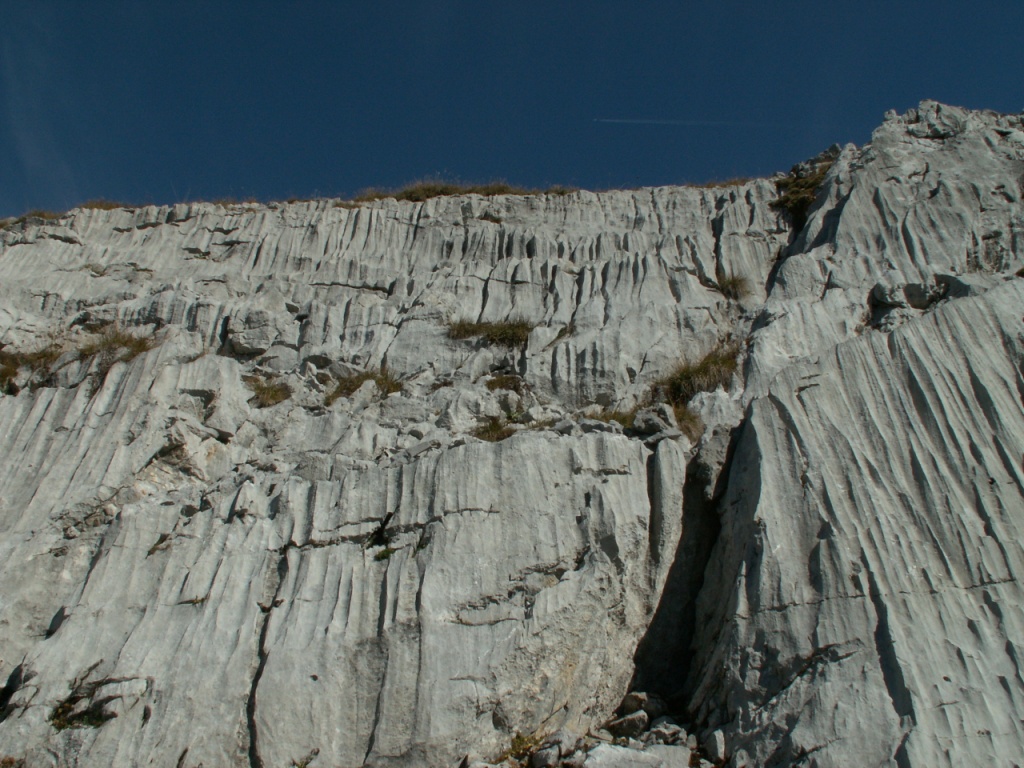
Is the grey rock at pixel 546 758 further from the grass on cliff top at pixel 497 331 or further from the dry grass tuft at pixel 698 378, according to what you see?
the grass on cliff top at pixel 497 331

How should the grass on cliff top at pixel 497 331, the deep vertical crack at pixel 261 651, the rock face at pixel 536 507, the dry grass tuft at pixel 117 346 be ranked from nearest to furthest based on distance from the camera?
the rock face at pixel 536 507, the deep vertical crack at pixel 261 651, the dry grass tuft at pixel 117 346, the grass on cliff top at pixel 497 331

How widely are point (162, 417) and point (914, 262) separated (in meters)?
13.2

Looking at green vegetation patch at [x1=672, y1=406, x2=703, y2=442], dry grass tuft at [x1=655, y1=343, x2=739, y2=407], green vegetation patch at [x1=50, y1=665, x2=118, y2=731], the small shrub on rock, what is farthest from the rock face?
the small shrub on rock

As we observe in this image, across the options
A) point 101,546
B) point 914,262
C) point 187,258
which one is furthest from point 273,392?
point 914,262

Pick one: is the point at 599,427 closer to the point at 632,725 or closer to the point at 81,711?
the point at 632,725

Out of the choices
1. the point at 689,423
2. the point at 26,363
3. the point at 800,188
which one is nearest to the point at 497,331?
the point at 689,423

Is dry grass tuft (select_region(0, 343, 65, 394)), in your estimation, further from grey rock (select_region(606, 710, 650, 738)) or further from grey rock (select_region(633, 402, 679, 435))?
grey rock (select_region(606, 710, 650, 738))

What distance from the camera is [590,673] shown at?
10.4 metres

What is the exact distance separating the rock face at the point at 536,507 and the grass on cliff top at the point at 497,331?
0.30 feet

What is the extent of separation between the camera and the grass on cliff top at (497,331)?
1596 centimetres

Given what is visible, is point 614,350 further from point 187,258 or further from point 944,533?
point 187,258

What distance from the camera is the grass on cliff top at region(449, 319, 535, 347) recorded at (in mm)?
15961

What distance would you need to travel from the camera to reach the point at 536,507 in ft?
37.4

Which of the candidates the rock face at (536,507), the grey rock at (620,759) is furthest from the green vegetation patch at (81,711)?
the grey rock at (620,759)
